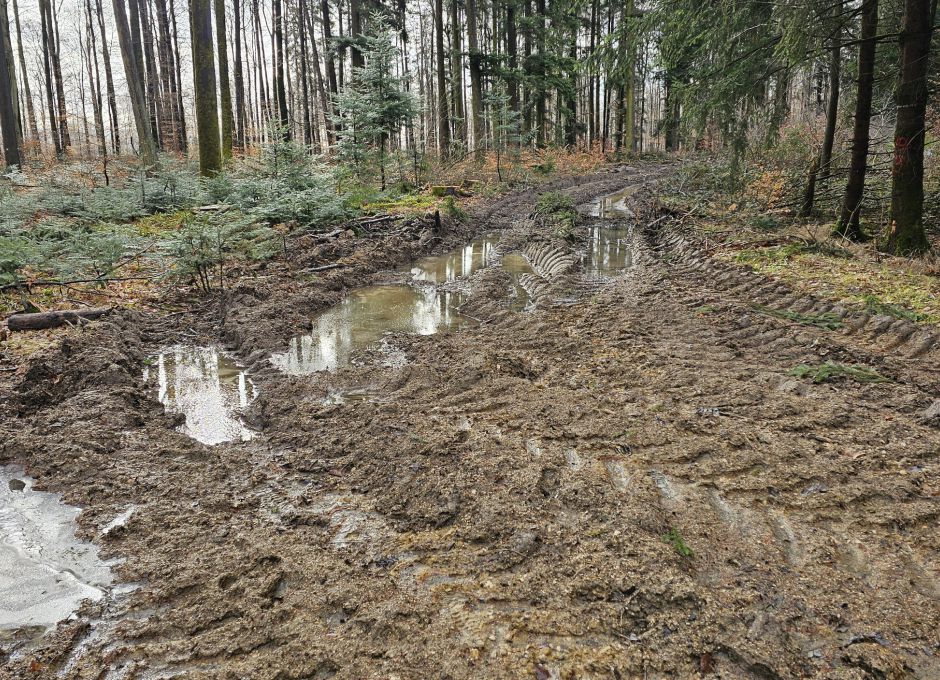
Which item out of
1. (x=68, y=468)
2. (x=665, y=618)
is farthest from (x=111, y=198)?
(x=665, y=618)

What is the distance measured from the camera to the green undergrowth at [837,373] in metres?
4.29

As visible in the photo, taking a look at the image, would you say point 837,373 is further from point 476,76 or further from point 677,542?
point 476,76

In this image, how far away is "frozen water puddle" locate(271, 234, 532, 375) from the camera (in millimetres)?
6184

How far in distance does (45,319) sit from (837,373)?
26.2 feet

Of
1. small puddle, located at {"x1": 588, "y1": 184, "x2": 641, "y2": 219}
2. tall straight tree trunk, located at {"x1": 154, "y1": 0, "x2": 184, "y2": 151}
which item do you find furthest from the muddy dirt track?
tall straight tree trunk, located at {"x1": 154, "y1": 0, "x2": 184, "y2": 151}

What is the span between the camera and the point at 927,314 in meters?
5.16

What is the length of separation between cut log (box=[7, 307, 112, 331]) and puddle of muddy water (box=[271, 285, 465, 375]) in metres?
2.38

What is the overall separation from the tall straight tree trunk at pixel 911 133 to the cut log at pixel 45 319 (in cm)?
1016

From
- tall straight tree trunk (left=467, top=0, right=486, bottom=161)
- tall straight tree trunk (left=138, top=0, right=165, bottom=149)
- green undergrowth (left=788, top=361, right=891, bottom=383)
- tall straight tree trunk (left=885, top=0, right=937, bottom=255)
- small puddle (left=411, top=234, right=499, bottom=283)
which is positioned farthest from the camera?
tall straight tree trunk (left=138, top=0, right=165, bottom=149)

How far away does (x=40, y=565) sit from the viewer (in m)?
2.93

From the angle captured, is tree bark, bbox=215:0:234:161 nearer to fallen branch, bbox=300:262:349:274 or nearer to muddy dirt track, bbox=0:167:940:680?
fallen branch, bbox=300:262:349:274

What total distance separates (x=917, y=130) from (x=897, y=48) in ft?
11.4

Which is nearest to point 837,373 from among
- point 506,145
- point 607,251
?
point 607,251

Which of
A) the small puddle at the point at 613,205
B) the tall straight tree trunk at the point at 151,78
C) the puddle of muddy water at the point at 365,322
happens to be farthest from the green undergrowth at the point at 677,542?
the tall straight tree trunk at the point at 151,78
